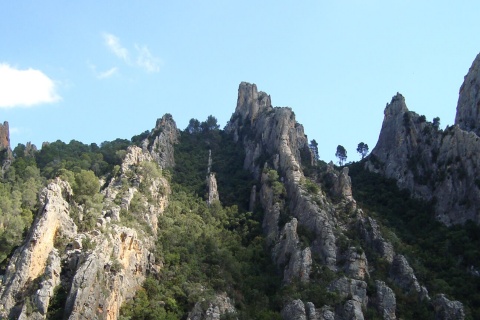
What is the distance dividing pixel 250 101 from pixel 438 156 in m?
50.6

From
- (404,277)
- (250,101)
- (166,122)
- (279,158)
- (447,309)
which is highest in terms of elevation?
(250,101)

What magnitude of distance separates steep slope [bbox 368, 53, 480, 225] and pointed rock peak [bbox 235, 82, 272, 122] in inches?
1091

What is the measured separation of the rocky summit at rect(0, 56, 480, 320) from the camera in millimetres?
60312

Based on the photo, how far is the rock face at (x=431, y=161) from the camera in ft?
298

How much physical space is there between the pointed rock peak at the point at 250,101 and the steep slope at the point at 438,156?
2771cm

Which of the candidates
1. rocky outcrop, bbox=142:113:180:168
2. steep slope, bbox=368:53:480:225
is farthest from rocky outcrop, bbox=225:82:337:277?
steep slope, bbox=368:53:480:225

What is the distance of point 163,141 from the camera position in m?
115

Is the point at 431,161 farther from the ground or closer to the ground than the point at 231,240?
farther from the ground

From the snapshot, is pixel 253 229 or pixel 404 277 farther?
pixel 253 229

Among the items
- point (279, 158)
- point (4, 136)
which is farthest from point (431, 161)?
point (4, 136)

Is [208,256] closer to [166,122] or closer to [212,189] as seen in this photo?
[212,189]

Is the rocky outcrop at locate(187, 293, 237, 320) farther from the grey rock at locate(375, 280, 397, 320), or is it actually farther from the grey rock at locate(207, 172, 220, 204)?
the grey rock at locate(207, 172, 220, 204)

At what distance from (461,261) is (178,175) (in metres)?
49.3

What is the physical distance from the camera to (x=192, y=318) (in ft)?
209
